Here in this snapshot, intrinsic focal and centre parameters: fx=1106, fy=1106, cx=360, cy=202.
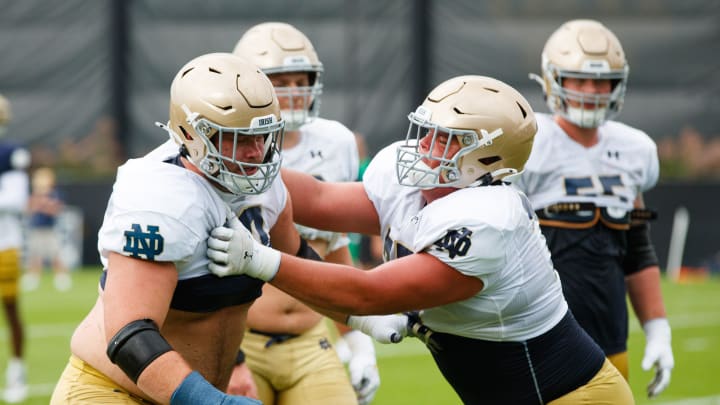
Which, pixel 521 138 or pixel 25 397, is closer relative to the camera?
pixel 521 138

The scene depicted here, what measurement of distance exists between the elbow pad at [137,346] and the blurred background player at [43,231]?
1123 cm

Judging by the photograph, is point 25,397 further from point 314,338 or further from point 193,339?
point 193,339

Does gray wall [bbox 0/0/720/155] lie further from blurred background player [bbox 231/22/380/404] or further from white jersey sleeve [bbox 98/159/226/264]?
white jersey sleeve [bbox 98/159/226/264]

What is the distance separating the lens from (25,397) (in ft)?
22.6

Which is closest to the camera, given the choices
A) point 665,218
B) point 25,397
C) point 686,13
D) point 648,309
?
point 648,309

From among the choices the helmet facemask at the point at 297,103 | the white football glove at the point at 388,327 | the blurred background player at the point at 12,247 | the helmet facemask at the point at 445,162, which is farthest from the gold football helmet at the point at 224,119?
the blurred background player at the point at 12,247

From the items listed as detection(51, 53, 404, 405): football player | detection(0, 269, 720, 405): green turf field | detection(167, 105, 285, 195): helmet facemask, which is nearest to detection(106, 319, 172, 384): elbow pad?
detection(51, 53, 404, 405): football player

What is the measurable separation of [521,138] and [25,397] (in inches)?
186

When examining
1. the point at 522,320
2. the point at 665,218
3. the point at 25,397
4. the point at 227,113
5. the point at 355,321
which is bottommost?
the point at 665,218

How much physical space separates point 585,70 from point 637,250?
748mm

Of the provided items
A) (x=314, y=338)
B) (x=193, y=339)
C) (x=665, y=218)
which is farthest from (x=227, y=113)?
(x=665, y=218)

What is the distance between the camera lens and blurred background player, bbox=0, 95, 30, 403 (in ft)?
22.5

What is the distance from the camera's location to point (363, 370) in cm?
425

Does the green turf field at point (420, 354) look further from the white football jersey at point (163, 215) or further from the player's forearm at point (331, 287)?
the white football jersey at point (163, 215)
